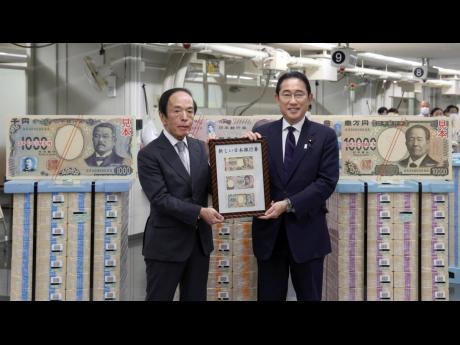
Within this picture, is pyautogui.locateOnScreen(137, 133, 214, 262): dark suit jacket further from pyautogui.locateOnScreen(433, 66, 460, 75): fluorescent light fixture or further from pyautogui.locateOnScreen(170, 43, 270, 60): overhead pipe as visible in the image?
pyautogui.locateOnScreen(433, 66, 460, 75): fluorescent light fixture

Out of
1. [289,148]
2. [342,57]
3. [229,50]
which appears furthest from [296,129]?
[342,57]

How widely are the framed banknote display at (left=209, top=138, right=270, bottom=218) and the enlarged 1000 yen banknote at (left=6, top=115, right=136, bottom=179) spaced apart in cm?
78

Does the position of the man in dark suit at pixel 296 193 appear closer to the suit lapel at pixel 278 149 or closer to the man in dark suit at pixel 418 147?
the suit lapel at pixel 278 149

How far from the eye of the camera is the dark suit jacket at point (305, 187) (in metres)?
Result: 2.84

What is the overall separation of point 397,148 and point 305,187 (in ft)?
3.16

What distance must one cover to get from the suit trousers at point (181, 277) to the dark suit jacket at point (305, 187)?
0.29 m

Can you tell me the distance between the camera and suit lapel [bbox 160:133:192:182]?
9.18 feet

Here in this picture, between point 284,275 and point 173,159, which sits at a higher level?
point 173,159

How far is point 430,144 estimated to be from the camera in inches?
139

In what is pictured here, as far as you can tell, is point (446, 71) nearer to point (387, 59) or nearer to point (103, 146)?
point (387, 59)

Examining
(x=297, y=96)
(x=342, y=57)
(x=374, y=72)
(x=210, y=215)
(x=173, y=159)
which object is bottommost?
(x=210, y=215)

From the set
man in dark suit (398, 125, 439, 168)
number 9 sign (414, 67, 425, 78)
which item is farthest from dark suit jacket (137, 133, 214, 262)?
number 9 sign (414, 67, 425, 78)

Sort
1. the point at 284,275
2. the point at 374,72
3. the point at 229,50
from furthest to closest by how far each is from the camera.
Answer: the point at 374,72
the point at 229,50
the point at 284,275

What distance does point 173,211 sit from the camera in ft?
8.89
